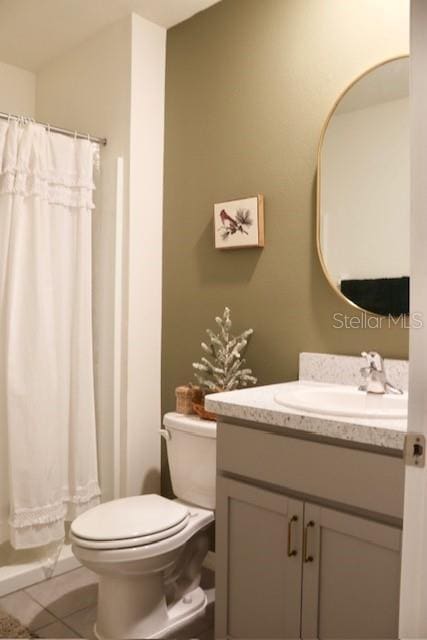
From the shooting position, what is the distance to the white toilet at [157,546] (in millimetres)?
1721

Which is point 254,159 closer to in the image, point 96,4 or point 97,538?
point 96,4

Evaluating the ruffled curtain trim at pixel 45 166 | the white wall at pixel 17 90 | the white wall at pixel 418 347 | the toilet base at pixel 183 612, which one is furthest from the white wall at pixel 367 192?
the white wall at pixel 17 90

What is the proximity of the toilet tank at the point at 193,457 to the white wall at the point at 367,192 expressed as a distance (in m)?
0.76

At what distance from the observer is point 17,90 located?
310 cm

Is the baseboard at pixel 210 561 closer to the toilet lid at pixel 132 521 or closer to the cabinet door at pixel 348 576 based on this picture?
the toilet lid at pixel 132 521

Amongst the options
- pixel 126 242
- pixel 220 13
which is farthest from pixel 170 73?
pixel 126 242

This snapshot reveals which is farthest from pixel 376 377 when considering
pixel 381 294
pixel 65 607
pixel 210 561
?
pixel 65 607

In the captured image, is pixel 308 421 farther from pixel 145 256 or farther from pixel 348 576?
pixel 145 256

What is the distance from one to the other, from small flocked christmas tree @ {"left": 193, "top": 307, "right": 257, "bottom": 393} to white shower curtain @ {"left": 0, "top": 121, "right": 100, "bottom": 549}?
568 millimetres

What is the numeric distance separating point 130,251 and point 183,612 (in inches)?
59.3

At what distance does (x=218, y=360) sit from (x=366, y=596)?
3.66 ft

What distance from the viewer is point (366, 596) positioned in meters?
1.35

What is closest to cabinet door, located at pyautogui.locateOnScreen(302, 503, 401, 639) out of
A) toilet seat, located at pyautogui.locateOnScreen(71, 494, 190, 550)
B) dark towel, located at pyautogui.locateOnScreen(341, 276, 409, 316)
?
toilet seat, located at pyautogui.locateOnScreen(71, 494, 190, 550)

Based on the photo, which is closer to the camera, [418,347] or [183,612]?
[418,347]
